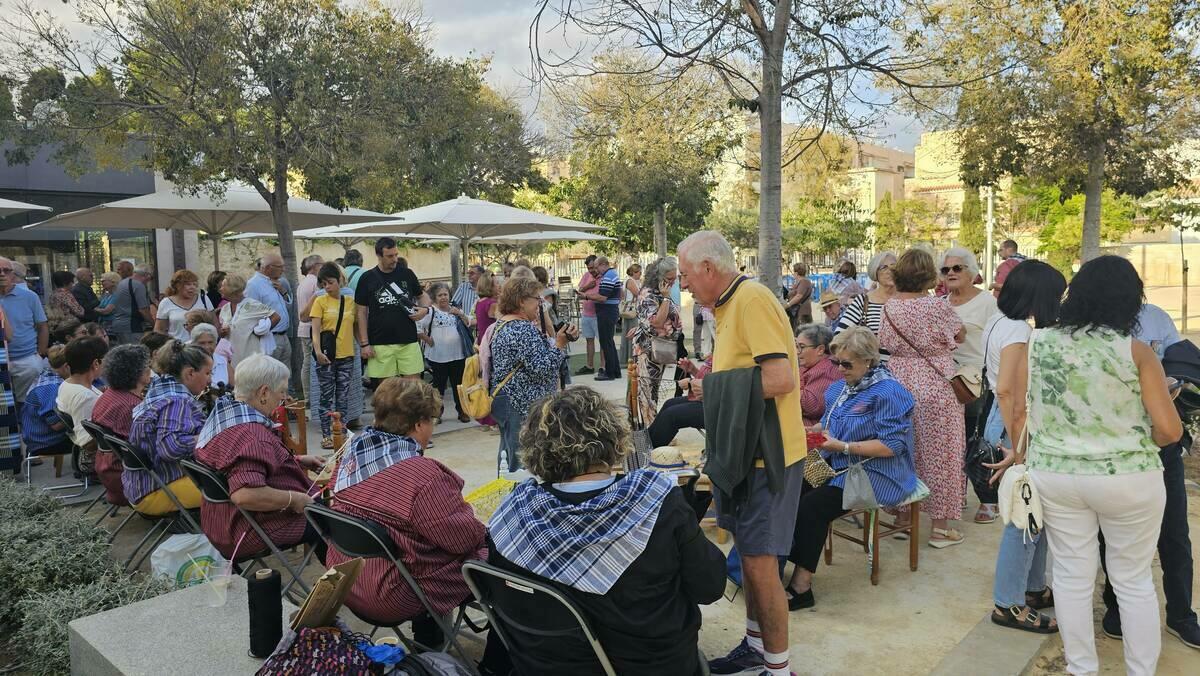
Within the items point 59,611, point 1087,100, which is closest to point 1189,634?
point 59,611

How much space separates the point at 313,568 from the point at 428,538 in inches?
77.7

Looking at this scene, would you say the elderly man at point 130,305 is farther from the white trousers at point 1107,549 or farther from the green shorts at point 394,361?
the white trousers at point 1107,549

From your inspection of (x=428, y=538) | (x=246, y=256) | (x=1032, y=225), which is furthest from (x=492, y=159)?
(x=1032, y=225)

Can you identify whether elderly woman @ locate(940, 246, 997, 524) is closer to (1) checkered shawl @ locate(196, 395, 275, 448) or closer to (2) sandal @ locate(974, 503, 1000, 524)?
(2) sandal @ locate(974, 503, 1000, 524)

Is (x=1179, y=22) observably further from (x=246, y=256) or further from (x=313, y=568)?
(x=246, y=256)

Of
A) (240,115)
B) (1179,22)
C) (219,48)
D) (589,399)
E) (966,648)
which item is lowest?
(966,648)

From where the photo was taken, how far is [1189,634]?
3500 mm

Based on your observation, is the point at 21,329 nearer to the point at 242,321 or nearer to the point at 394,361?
the point at 242,321

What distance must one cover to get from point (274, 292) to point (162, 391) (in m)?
3.71

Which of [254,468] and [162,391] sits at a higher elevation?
[162,391]

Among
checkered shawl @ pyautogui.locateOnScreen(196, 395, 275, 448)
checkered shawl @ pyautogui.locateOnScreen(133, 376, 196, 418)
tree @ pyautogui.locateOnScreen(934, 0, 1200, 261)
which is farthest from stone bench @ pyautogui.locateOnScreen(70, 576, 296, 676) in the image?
tree @ pyautogui.locateOnScreen(934, 0, 1200, 261)

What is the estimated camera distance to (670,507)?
94.1 inches

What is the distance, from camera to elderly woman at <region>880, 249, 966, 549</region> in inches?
185

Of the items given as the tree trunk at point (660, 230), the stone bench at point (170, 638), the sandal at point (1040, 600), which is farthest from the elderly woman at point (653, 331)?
the tree trunk at point (660, 230)
